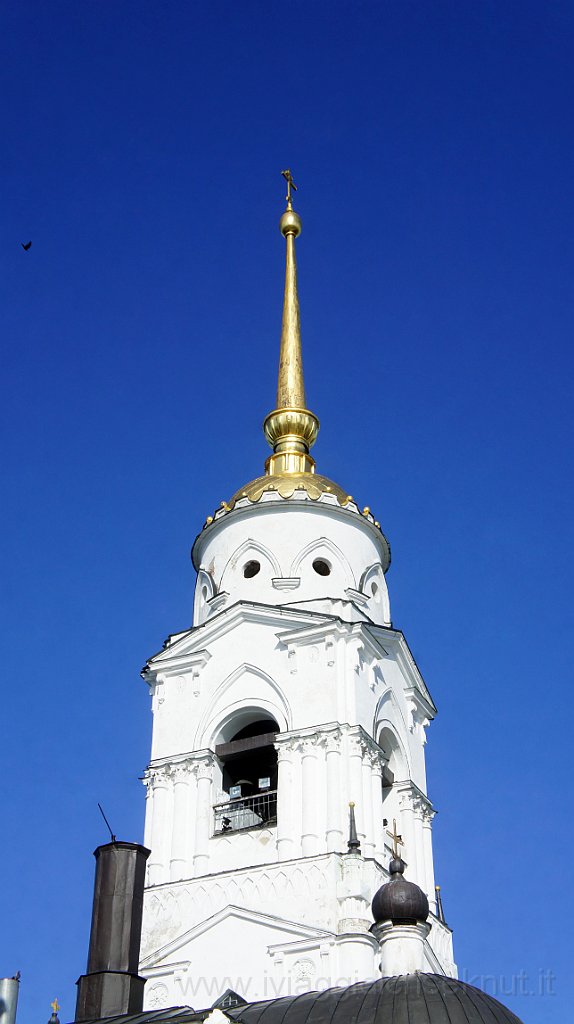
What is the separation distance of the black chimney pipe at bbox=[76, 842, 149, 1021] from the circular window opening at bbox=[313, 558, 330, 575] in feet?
28.3

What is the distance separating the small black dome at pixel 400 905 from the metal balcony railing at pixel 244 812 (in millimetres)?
6638

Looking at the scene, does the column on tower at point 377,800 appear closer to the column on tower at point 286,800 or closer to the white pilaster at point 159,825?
the column on tower at point 286,800

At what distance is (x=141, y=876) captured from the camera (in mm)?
25094

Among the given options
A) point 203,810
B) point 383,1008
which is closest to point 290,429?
point 203,810

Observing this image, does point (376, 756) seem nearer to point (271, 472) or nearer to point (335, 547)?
point (335, 547)

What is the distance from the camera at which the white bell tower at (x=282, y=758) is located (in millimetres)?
27172

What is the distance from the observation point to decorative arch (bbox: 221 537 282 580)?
3238cm

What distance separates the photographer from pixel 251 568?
107 feet

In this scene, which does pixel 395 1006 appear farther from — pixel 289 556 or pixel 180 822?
pixel 289 556

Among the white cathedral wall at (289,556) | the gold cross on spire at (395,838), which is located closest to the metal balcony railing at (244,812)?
the gold cross on spire at (395,838)

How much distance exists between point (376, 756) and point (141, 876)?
6.06 m

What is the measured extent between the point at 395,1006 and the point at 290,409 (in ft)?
60.6

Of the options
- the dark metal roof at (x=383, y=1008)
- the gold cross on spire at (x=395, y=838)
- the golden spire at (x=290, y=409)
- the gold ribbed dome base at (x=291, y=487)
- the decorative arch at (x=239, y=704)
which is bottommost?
the dark metal roof at (x=383, y=1008)

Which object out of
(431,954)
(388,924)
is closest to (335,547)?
(431,954)
